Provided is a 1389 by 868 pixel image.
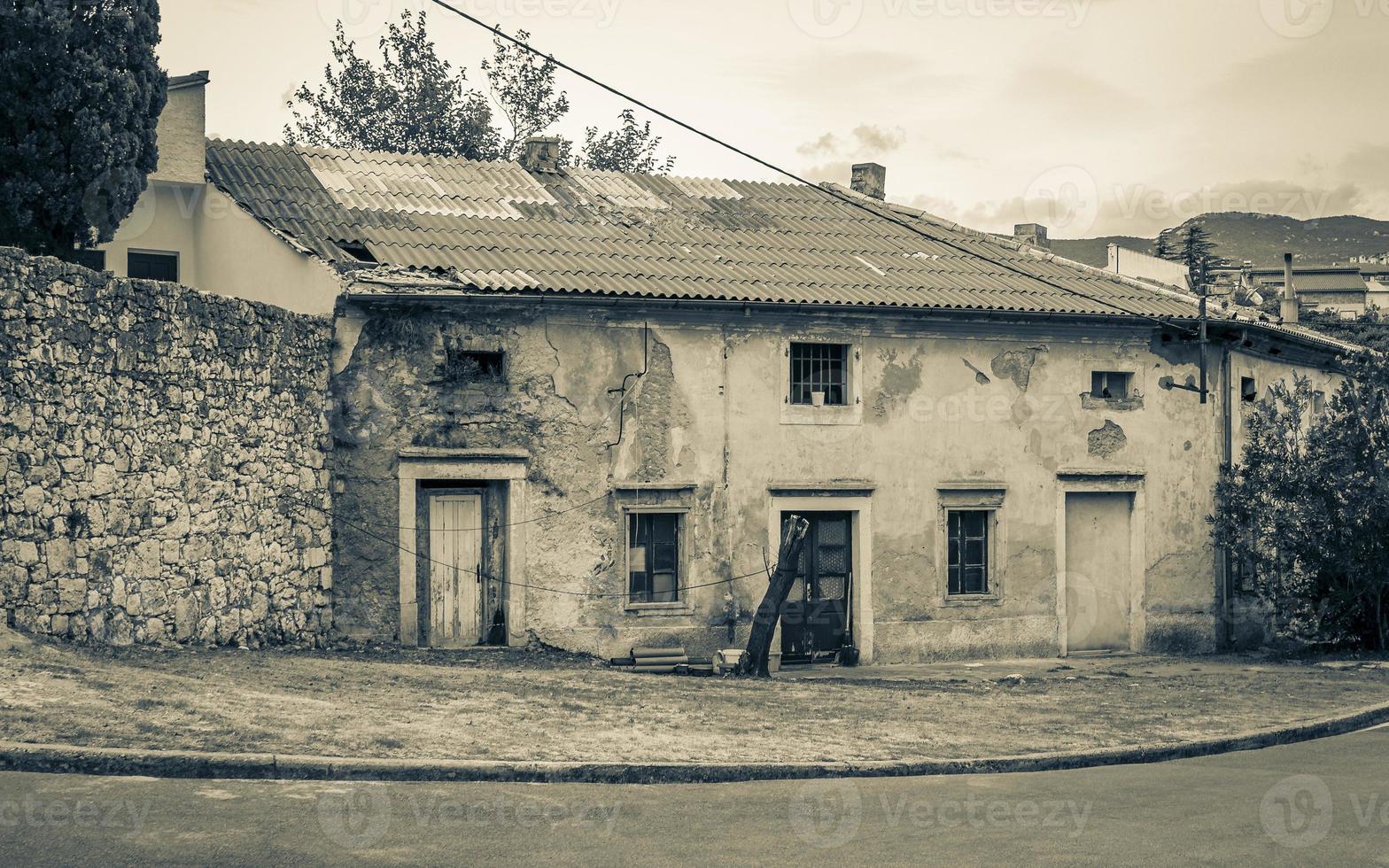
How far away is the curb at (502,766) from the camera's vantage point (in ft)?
28.2

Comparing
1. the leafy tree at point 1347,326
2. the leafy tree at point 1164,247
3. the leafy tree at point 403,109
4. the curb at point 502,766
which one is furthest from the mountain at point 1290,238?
the curb at point 502,766

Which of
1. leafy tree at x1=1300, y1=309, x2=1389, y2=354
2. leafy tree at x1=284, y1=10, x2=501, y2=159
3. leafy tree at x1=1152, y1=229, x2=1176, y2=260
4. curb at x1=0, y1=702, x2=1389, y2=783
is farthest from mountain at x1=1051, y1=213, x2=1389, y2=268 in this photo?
curb at x1=0, y1=702, x2=1389, y2=783

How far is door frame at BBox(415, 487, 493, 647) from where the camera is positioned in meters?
17.2

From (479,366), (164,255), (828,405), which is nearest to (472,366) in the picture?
(479,366)

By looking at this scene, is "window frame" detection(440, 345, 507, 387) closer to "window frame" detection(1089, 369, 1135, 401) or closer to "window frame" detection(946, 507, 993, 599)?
"window frame" detection(946, 507, 993, 599)

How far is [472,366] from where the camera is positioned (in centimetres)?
1747

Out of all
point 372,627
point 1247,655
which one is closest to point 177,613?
point 372,627

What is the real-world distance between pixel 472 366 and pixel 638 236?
394 centimetres

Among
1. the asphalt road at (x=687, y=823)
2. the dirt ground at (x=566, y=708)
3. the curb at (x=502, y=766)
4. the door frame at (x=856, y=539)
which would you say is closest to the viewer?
the asphalt road at (x=687, y=823)

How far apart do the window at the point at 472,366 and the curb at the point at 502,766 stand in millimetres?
8345

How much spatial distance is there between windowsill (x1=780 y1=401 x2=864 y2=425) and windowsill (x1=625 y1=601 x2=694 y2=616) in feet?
8.98

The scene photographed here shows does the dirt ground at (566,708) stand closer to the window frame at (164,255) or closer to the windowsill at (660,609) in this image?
the windowsill at (660,609)

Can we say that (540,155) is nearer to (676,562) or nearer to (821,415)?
(821,415)

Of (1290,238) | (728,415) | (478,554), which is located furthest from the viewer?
(1290,238)
